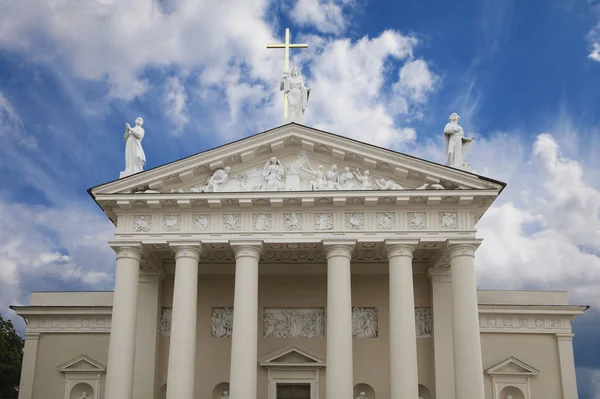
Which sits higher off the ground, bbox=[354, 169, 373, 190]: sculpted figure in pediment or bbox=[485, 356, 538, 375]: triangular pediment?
bbox=[354, 169, 373, 190]: sculpted figure in pediment

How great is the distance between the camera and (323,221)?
22.2 m

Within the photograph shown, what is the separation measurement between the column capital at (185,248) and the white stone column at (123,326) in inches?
43.4

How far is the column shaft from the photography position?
2070cm

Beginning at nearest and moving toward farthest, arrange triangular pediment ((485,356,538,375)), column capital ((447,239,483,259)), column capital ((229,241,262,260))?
column capital ((447,239,483,259)) → column capital ((229,241,262,260)) → triangular pediment ((485,356,538,375))

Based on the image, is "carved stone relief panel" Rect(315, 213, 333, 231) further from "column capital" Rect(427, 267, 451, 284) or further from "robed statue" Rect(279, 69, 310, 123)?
"column capital" Rect(427, 267, 451, 284)

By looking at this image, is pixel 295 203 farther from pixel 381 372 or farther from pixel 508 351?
pixel 508 351

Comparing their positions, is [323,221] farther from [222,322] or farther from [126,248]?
[126,248]

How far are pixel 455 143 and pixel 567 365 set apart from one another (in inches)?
399

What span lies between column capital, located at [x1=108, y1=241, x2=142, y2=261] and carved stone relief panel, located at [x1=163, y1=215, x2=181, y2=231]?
0.96m

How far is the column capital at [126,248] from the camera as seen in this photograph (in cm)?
2220

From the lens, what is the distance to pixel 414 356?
20812mm

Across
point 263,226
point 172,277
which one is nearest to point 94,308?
point 172,277

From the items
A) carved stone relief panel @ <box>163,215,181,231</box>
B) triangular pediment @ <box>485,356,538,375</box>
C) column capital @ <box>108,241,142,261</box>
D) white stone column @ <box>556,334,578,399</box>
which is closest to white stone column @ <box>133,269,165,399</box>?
column capital @ <box>108,241,142,261</box>

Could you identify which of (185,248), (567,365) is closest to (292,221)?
(185,248)
